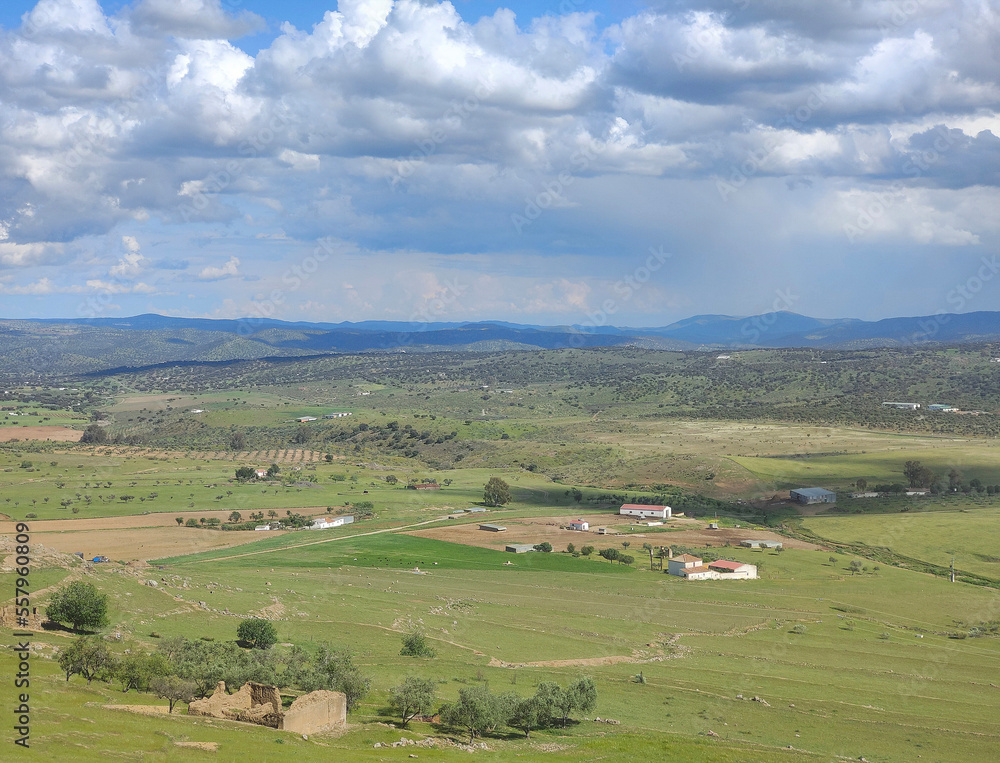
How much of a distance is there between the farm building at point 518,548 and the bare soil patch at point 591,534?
0.89 meters

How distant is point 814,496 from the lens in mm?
120125

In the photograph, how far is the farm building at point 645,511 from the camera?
108938mm

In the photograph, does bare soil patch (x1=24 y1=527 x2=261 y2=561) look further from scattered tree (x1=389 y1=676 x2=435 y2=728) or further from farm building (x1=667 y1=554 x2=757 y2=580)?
scattered tree (x1=389 y1=676 x2=435 y2=728)

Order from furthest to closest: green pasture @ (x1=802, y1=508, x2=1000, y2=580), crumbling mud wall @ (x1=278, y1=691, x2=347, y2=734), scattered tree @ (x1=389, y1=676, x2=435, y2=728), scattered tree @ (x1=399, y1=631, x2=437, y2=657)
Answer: green pasture @ (x1=802, y1=508, x2=1000, y2=580), scattered tree @ (x1=399, y1=631, x2=437, y2=657), scattered tree @ (x1=389, y1=676, x2=435, y2=728), crumbling mud wall @ (x1=278, y1=691, x2=347, y2=734)

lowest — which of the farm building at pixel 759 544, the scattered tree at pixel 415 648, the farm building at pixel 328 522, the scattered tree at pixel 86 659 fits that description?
the farm building at pixel 328 522

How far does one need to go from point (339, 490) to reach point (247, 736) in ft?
320

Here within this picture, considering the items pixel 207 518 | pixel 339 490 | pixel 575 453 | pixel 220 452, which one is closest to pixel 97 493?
pixel 207 518

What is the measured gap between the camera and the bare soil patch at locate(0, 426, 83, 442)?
18012 centimetres

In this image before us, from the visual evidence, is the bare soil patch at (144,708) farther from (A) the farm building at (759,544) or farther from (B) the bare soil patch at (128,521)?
(A) the farm building at (759,544)

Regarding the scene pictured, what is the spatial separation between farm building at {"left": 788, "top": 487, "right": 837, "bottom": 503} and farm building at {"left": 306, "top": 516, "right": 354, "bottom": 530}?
63113mm

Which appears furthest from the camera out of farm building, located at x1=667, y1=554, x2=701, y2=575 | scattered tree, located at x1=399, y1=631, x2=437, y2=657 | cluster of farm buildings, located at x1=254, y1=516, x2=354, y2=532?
cluster of farm buildings, located at x1=254, y1=516, x2=354, y2=532

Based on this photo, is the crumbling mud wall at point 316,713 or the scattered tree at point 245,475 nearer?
the crumbling mud wall at point 316,713

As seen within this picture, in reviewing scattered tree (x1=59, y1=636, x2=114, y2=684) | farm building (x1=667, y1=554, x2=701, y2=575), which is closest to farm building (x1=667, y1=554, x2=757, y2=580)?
farm building (x1=667, y1=554, x2=701, y2=575)

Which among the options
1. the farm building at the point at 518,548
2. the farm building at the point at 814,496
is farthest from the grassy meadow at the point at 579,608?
the farm building at the point at 814,496
